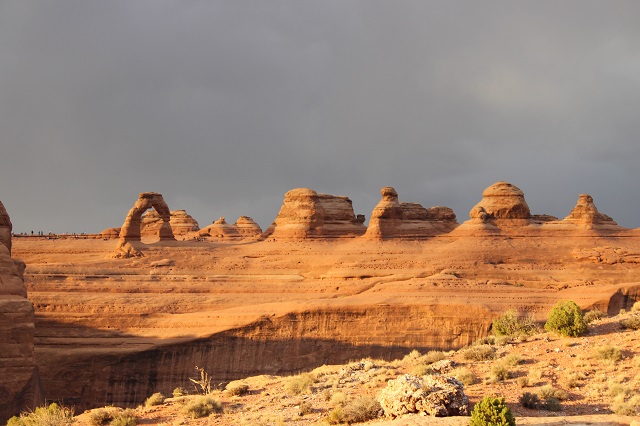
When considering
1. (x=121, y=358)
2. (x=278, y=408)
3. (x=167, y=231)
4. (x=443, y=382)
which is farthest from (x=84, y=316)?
(x=443, y=382)

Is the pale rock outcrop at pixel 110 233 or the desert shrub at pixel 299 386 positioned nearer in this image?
the desert shrub at pixel 299 386

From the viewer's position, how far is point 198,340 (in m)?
30.1

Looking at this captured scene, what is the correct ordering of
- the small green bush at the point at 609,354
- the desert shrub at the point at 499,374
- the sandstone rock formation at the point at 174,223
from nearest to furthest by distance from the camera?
the desert shrub at the point at 499,374 → the small green bush at the point at 609,354 → the sandstone rock formation at the point at 174,223

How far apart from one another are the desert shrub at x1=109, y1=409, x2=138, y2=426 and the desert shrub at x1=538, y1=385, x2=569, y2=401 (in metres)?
7.17

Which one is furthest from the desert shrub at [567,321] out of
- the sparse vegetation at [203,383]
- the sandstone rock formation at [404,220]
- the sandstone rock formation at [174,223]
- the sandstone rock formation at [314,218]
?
the sandstone rock formation at [174,223]

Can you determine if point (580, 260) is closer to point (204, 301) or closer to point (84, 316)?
point (204, 301)

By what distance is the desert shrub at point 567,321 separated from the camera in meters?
15.6

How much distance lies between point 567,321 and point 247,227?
58.2m

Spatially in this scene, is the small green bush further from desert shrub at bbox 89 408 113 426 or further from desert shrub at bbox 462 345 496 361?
desert shrub at bbox 89 408 113 426

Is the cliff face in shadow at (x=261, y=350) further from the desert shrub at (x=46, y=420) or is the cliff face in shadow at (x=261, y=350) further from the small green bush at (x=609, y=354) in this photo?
the small green bush at (x=609, y=354)

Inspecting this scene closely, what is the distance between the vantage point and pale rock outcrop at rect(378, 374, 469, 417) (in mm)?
10680

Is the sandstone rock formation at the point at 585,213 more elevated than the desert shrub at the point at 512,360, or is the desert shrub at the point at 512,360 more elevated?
the sandstone rock formation at the point at 585,213

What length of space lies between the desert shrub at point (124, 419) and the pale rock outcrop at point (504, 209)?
31639mm

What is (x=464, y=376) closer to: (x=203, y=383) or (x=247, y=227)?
(x=203, y=383)
